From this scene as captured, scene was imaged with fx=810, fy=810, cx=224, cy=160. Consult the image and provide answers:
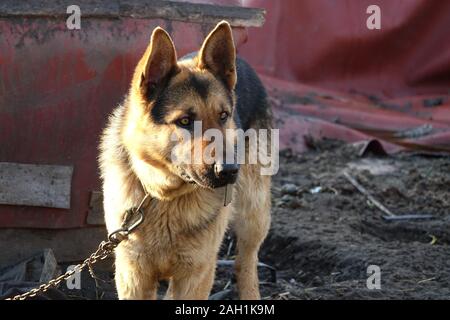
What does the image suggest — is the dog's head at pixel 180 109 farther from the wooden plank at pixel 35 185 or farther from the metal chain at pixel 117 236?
the wooden plank at pixel 35 185

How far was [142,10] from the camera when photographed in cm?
550

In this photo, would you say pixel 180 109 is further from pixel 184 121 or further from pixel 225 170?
pixel 225 170

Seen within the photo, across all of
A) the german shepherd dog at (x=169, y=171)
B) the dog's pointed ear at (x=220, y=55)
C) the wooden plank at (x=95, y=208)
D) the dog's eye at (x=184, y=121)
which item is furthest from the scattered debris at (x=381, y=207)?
the dog's eye at (x=184, y=121)

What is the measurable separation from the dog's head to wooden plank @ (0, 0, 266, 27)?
1.29 m

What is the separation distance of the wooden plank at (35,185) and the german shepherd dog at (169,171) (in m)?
0.89

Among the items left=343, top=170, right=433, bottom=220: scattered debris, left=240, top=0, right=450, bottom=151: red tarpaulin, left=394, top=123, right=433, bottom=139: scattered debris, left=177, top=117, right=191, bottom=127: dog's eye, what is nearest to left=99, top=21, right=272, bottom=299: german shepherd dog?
left=177, top=117, right=191, bottom=127: dog's eye

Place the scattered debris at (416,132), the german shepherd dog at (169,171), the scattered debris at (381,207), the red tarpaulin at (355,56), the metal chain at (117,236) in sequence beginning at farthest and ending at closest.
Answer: the red tarpaulin at (355,56), the scattered debris at (416,132), the scattered debris at (381,207), the metal chain at (117,236), the german shepherd dog at (169,171)

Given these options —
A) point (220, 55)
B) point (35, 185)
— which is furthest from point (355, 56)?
point (220, 55)

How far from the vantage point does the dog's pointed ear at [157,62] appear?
397 centimetres

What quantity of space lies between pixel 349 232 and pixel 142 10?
2508 mm

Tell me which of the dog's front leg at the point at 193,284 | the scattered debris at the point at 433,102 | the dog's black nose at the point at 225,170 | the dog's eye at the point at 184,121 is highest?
the dog's eye at the point at 184,121

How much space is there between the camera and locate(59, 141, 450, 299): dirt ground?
18.1 ft

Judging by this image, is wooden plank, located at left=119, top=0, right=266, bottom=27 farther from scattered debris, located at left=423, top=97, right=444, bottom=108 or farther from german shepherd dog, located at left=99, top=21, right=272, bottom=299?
scattered debris, located at left=423, top=97, right=444, bottom=108

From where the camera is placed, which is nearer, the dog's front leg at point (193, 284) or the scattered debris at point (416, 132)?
the dog's front leg at point (193, 284)
